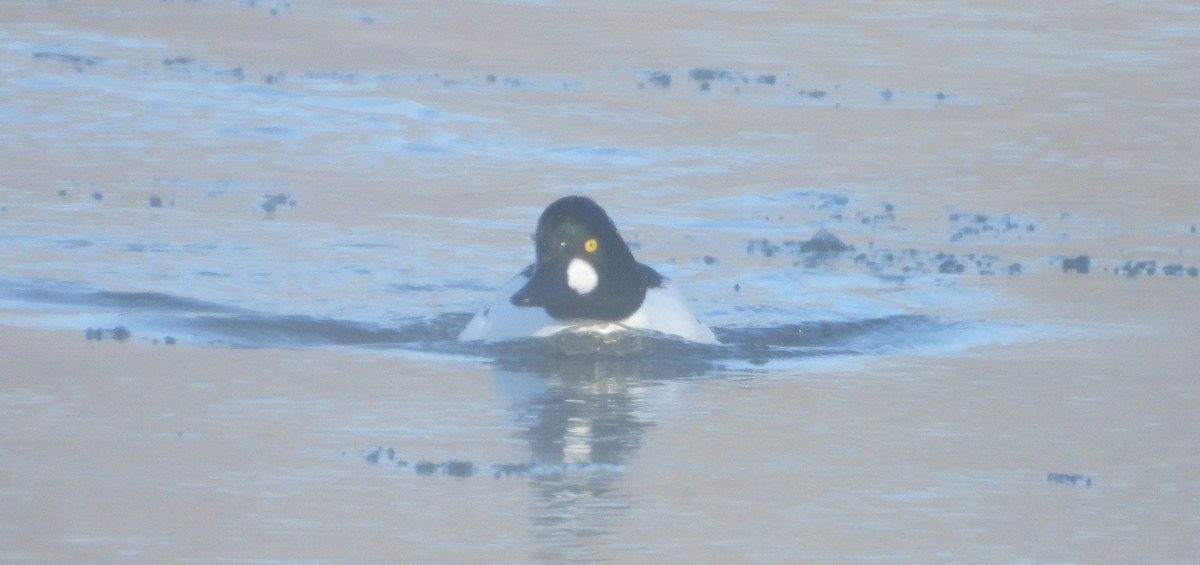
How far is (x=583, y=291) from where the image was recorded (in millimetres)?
8047

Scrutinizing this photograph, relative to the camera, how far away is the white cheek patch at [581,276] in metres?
8.00

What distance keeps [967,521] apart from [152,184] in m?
7.16

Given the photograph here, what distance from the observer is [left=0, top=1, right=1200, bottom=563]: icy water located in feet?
17.6

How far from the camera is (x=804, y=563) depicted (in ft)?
16.1

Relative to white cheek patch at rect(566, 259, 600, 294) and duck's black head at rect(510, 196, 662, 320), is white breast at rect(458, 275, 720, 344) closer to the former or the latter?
duck's black head at rect(510, 196, 662, 320)

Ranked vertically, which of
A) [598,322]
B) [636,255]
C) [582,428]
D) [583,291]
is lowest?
[582,428]

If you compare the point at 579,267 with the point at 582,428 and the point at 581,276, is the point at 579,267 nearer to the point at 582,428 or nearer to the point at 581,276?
the point at 581,276

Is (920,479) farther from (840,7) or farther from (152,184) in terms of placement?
(840,7)

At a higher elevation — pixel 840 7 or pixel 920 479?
pixel 840 7

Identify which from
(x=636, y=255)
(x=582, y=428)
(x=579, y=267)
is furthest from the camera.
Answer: (x=636, y=255)

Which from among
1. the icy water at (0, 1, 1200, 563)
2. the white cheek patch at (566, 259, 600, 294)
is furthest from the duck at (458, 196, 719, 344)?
the icy water at (0, 1, 1200, 563)

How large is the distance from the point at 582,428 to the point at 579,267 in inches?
62.7

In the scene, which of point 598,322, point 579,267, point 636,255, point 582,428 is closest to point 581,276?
point 579,267

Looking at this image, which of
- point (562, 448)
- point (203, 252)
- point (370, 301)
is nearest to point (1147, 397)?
point (562, 448)
